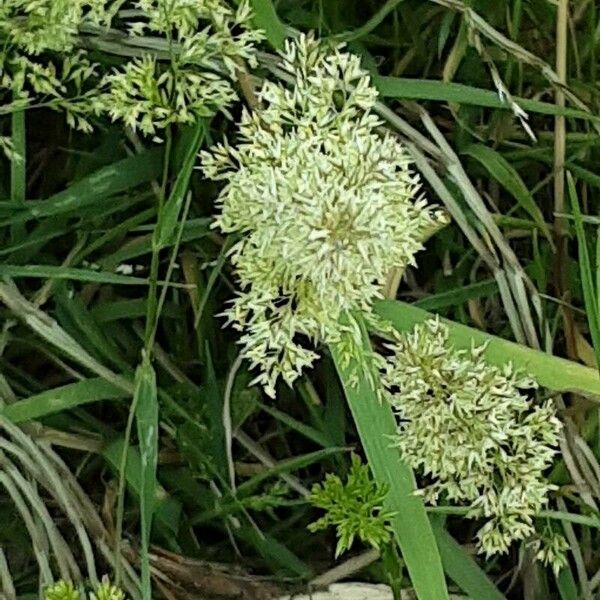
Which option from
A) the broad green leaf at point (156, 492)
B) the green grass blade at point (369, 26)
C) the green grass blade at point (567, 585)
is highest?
the green grass blade at point (369, 26)

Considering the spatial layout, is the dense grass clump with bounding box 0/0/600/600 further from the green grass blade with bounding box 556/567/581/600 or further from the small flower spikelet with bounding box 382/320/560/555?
the small flower spikelet with bounding box 382/320/560/555

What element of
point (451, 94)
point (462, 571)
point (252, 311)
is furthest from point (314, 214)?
point (462, 571)

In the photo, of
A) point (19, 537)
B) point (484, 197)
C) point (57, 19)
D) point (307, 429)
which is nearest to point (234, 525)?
point (307, 429)

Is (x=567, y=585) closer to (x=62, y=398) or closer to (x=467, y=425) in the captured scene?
(x=467, y=425)

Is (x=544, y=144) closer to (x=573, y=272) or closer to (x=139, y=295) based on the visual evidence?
(x=573, y=272)

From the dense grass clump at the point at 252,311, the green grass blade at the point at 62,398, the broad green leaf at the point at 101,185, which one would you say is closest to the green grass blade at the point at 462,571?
the dense grass clump at the point at 252,311

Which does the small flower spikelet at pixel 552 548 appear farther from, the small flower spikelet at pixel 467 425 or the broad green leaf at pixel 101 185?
the broad green leaf at pixel 101 185
